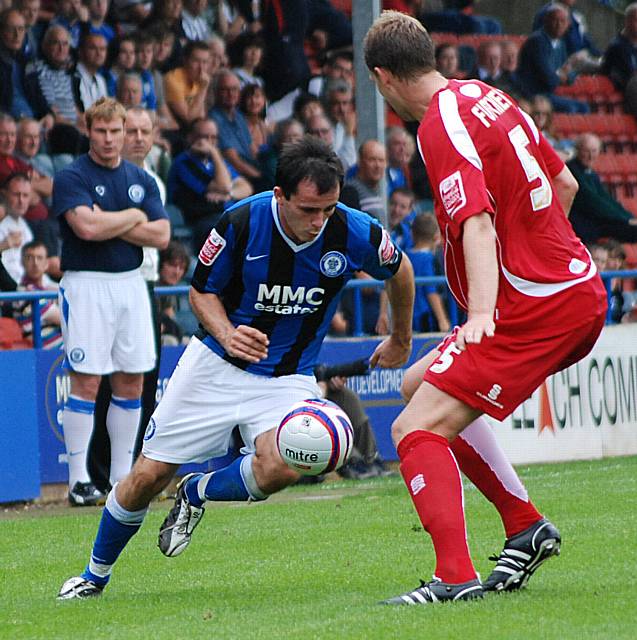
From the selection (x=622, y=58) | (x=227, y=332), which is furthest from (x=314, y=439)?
(x=622, y=58)

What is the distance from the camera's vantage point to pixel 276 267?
241 inches

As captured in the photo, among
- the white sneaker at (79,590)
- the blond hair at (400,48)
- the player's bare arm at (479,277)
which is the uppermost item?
the blond hair at (400,48)

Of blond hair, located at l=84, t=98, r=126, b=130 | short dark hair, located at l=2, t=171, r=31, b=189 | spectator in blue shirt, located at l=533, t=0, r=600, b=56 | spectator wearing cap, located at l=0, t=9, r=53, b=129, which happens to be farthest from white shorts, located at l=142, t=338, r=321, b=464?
spectator in blue shirt, located at l=533, t=0, r=600, b=56

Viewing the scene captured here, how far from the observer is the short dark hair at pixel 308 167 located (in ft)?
18.6

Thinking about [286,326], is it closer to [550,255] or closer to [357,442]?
[550,255]

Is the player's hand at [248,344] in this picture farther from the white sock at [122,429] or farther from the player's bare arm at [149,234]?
the white sock at [122,429]

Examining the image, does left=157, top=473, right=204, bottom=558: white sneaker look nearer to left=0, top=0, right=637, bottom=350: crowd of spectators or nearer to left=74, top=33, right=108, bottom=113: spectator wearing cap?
left=0, top=0, right=637, bottom=350: crowd of spectators

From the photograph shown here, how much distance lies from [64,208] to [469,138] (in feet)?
16.5

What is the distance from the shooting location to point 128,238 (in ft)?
A: 32.1

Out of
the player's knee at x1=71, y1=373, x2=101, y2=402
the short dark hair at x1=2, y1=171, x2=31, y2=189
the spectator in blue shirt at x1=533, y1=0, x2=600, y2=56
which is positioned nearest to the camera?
the player's knee at x1=71, y1=373, x2=101, y2=402

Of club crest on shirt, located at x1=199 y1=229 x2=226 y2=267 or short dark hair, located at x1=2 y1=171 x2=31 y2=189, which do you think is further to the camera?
short dark hair, located at x1=2 y1=171 x2=31 y2=189

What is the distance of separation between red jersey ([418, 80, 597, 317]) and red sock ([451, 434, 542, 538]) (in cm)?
71

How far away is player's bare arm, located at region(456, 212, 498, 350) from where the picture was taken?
4.84 meters

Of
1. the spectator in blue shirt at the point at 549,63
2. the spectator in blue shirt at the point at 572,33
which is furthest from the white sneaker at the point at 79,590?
the spectator in blue shirt at the point at 572,33
